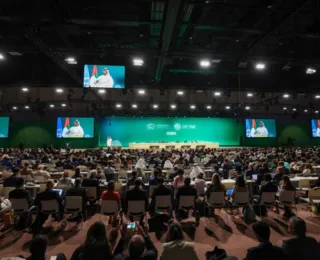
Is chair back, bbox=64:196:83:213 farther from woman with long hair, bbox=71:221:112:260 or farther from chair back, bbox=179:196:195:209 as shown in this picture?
woman with long hair, bbox=71:221:112:260

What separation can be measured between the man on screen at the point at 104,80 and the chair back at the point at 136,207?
279 inches

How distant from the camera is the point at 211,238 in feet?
15.6

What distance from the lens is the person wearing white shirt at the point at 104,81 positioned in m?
10.6

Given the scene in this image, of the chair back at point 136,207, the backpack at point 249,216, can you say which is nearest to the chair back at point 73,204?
the chair back at point 136,207

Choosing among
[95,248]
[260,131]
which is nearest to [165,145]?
[260,131]

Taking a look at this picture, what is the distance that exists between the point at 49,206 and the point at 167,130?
21.9 metres

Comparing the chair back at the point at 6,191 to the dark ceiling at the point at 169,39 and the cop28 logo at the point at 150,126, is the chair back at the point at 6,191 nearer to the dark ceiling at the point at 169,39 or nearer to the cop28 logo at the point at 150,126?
the dark ceiling at the point at 169,39

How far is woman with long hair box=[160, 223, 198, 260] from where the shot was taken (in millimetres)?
2554

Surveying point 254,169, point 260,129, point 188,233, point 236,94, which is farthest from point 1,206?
point 260,129

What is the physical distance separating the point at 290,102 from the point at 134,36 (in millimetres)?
22533

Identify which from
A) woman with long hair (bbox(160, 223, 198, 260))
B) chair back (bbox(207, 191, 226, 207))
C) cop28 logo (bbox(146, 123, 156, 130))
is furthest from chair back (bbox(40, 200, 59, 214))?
cop28 logo (bbox(146, 123, 156, 130))

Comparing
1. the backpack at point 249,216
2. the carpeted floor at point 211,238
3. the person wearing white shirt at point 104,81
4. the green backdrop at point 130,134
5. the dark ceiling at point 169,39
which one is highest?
the dark ceiling at point 169,39

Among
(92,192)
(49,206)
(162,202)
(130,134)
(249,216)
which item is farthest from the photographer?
(130,134)

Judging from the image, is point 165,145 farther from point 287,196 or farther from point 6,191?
point 6,191
